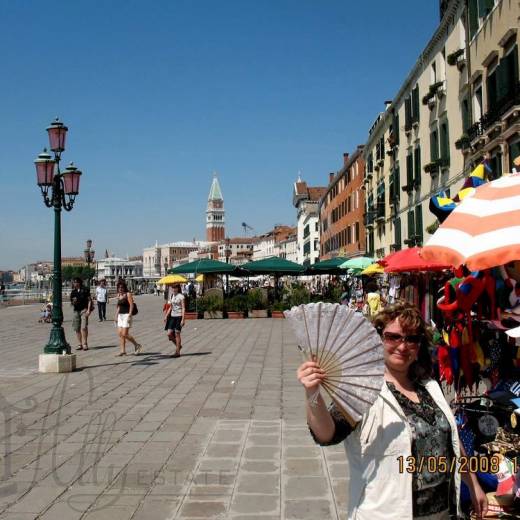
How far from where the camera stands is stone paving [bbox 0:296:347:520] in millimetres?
4508

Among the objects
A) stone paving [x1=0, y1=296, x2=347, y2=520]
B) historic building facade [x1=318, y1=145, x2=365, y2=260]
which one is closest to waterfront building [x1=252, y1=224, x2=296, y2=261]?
historic building facade [x1=318, y1=145, x2=365, y2=260]

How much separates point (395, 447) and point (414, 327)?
58 centimetres

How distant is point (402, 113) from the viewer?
28.3m

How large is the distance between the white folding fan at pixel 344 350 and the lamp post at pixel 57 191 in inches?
380

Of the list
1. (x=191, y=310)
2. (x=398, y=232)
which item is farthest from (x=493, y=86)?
(x=191, y=310)

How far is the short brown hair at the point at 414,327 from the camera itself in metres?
2.78

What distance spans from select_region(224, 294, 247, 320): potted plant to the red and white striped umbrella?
2246 cm

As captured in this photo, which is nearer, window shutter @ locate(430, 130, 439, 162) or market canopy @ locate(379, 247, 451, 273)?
market canopy @ locate(379, 247, 451, 273)

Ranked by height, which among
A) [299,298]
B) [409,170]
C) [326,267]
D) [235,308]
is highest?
[409,170]

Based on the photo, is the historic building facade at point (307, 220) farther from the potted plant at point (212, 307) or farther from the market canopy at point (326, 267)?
the potted plant at point (212, 307)

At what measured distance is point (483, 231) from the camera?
315cm

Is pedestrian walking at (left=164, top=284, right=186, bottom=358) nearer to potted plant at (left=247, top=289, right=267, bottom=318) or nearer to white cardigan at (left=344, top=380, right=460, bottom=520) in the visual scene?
white cardigan at (left=344, top=380, right=460, bottom=520)

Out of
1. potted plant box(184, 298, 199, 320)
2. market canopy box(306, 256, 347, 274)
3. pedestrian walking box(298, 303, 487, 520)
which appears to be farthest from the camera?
market canopy box(306, 256, 347, 274)

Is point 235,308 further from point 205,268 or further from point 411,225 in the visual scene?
point 411,225
